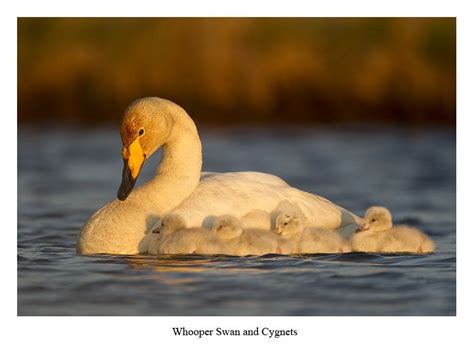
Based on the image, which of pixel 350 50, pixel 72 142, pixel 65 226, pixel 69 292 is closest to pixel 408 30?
pixel 350 50

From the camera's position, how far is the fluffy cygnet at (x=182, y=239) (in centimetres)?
1184

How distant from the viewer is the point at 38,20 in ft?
81.1

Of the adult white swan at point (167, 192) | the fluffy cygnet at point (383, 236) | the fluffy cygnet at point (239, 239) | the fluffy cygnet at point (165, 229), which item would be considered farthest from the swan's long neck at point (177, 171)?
the fluffy cygnet at point (383, 236)

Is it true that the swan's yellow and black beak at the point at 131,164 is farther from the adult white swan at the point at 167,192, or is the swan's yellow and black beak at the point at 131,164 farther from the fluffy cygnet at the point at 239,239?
the fluffy cygnet at the point at 239,239

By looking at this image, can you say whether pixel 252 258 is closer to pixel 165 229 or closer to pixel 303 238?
pixel 303 238

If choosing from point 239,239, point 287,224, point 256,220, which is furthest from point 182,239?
point 287,224

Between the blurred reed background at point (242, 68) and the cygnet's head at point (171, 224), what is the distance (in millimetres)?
11272

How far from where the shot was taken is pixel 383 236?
1227 centimetres

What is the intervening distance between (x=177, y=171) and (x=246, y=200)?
80 cm

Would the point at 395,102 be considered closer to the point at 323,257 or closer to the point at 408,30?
the point at 408,30

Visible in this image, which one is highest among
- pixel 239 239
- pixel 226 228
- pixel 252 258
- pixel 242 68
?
pixel 242 68

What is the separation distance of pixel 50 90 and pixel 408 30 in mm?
6948

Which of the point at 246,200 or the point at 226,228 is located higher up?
the point at 246,200

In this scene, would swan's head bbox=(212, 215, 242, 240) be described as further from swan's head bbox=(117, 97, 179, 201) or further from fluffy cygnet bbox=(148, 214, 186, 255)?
swan's head bbox=(117, 97, 179, 201)
